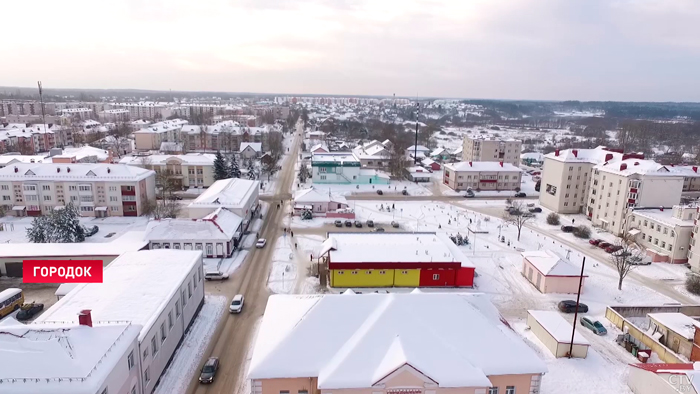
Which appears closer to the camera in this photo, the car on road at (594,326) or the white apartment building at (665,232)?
the car on road at (594,326)

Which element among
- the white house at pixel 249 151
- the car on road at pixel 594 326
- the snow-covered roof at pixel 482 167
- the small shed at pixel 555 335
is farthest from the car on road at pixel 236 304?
the white house at pixel 249 151

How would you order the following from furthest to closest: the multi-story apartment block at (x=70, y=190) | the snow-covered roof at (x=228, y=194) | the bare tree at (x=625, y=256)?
the multi-story apartment block at (x=70, y=190), the snow-covered roof at (x=228, y=194), the bare tree at (x=625, y=256)

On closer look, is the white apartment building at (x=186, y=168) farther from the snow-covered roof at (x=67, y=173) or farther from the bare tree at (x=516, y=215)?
the bare tree at (x=516, y=215)

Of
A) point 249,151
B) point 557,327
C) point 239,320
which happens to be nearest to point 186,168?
point 249,151

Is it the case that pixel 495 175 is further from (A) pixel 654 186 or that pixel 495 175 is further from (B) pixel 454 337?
(B) pixel 454 337

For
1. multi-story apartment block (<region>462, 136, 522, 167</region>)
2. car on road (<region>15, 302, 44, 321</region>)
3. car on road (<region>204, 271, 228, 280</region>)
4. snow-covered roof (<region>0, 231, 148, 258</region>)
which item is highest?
multi-story apartment block (<region>462, 136, 522, 167</region>)

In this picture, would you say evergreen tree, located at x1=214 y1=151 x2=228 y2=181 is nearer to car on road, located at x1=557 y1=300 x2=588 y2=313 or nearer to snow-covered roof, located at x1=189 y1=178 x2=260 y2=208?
snow-covered roof, located at x1=189 y1=178 x2=260 y2=208

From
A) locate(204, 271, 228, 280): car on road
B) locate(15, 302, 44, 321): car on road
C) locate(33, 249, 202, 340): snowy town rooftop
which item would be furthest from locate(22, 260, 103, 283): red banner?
locate(204, 271, 228, 280): car on road
